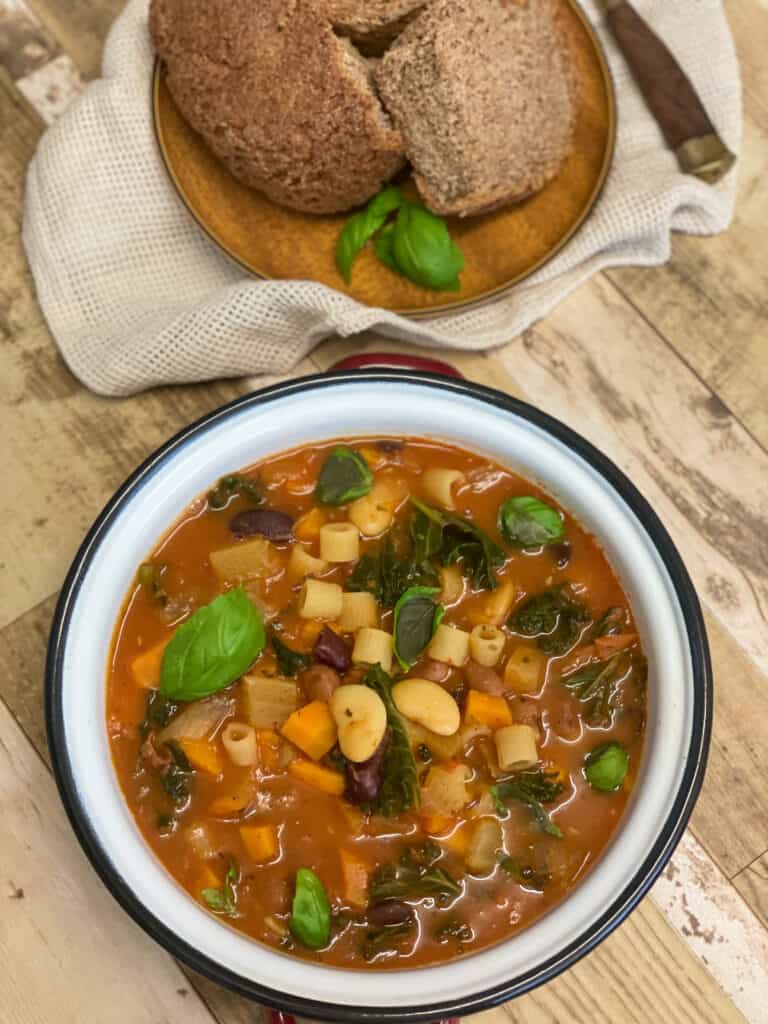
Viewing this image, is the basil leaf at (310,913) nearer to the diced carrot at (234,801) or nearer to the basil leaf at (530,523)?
the diced carrot at (234,801)

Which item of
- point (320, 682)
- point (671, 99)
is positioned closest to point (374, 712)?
point (320, 682)

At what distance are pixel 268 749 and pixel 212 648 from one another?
0.25 metres

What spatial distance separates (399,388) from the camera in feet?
7.41

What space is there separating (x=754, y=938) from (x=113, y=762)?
151 centimetres

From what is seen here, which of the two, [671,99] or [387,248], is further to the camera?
[671,99]

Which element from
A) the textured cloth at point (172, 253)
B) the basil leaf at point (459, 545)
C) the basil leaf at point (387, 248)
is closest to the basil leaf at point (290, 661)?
the basil leaf at point (459, 545)

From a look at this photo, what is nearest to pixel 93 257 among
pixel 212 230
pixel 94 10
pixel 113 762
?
pixel 212 230

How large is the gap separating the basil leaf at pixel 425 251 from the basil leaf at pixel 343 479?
1.93 ft

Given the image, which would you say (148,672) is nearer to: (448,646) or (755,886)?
(448,646)

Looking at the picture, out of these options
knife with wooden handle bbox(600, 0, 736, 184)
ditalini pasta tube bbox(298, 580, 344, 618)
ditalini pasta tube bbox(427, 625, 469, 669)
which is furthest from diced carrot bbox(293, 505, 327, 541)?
knife with wooden handle bbox(600, 0, 736, 184)

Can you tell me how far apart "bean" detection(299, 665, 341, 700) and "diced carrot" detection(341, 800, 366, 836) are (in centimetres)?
22

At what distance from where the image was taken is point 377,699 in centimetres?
205

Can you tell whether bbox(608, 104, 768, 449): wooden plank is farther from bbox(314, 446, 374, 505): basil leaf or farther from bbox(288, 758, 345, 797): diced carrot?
bbox(288, 758, 345, 797): diced carrot

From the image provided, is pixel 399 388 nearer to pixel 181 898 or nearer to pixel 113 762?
pixel 113 762
